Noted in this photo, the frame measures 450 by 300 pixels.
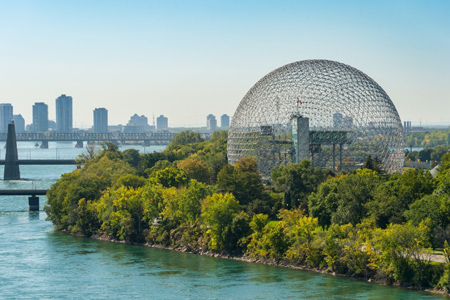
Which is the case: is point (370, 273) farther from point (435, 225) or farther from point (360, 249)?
point (435, 225)

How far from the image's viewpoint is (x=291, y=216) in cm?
6575

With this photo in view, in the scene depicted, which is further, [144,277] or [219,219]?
[219,219]

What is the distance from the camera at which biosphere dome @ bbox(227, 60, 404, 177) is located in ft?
306

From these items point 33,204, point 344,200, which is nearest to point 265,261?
point 344,200

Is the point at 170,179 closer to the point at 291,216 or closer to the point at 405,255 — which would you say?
the point at 291,216

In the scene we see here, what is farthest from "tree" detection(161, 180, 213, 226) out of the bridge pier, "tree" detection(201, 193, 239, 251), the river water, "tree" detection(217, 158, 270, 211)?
the bridge pier

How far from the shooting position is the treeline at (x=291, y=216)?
5522cm

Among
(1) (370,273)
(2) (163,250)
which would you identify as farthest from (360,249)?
(2) (163,250)

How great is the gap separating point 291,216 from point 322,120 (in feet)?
97.5

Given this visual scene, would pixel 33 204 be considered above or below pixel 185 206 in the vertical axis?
below

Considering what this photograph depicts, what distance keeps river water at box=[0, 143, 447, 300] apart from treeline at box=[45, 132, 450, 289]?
5.18 feet

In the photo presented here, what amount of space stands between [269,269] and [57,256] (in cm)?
1837

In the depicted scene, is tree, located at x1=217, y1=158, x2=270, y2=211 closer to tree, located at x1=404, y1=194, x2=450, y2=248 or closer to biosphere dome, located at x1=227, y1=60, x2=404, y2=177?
biosphere dome, located at x1=227, y1=60, x2=404, y2=177

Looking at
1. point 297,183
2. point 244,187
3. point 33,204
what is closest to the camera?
point 244,187
